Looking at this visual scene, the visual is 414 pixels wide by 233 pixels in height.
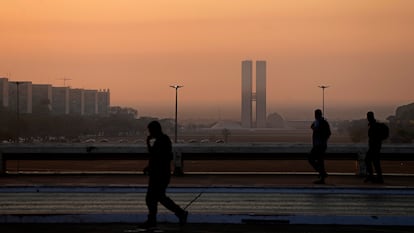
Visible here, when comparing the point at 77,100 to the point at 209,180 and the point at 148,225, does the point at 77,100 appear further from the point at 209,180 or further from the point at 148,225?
the point at 148,225

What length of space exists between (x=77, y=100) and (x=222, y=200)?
175 m

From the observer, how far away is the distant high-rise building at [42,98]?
143m

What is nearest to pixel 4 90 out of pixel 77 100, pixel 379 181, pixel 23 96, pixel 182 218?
pixel 23 96

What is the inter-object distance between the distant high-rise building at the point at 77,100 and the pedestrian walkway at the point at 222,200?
529 feet

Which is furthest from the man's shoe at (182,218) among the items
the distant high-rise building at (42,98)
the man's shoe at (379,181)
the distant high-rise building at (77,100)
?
the distant high-rise building at (77,100)

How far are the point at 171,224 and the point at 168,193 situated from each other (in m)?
4.77

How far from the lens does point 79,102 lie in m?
190

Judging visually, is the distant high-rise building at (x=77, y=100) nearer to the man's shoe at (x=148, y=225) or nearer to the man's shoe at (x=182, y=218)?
the man's shoe at (x=182, y=218)

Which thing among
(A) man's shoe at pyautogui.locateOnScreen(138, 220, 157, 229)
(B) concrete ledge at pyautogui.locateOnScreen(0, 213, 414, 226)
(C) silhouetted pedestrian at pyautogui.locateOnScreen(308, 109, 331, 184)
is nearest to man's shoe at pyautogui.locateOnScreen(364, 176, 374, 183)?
(C) silhouetted pedestrian at pyautogui.locateOnScreen(308, 109, 331, 184)

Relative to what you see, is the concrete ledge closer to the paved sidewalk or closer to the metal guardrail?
the paved sidewalk

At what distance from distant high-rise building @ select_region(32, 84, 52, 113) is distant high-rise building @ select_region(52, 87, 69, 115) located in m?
3.14

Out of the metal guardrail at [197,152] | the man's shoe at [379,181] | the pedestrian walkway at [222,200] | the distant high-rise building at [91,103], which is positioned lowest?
the pedestrian walkway at [222,200]

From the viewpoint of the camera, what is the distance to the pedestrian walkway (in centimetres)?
1430

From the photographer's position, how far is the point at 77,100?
19050cm
